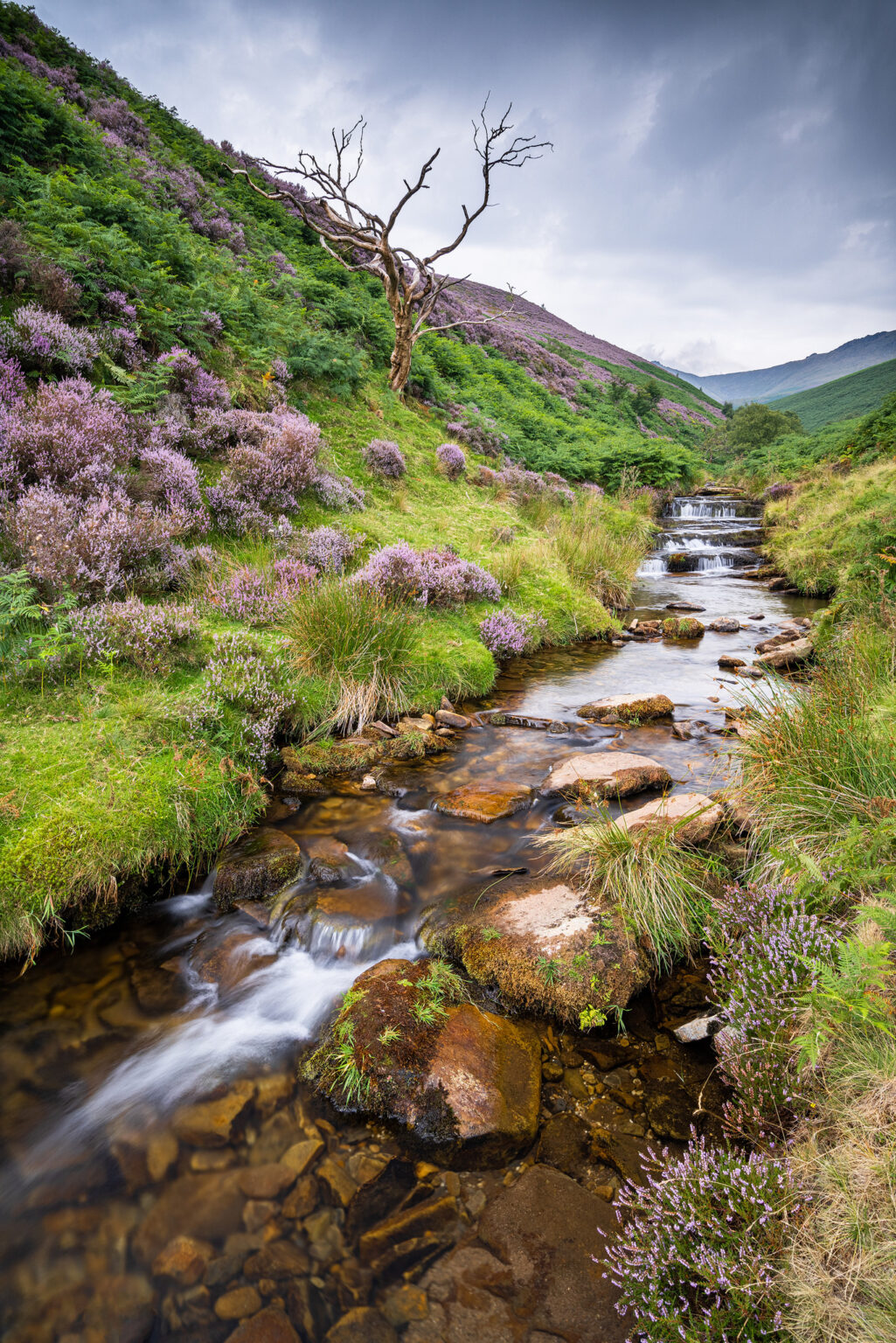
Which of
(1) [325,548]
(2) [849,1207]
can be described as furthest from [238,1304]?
(1) [325,548]

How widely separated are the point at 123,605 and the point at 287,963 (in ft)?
12.0

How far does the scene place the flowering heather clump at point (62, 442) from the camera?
6012mm

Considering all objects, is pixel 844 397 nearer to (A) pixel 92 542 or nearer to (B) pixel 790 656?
(B) pixel 790 656

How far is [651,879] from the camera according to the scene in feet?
11.9

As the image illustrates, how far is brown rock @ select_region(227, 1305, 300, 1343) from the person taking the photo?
6.76ft

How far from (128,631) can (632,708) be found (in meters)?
5.48

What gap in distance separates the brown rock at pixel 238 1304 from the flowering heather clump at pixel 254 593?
17.6ft

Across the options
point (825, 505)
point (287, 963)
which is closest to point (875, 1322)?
point (287, 963)

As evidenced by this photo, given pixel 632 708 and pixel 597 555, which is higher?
pixel 597 555

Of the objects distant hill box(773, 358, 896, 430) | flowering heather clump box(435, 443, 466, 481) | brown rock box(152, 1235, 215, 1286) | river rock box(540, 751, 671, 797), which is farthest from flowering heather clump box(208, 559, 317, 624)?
distant hill box(773, 358, 896, 430)

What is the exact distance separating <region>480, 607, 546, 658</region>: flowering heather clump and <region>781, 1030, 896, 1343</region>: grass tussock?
664 centimetres

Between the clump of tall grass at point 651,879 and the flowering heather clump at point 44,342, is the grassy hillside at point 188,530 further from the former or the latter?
the clump of tall grass at point 651,879

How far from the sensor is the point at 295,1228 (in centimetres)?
237

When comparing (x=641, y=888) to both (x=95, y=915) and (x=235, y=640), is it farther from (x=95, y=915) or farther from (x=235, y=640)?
(x=235, y=640)
